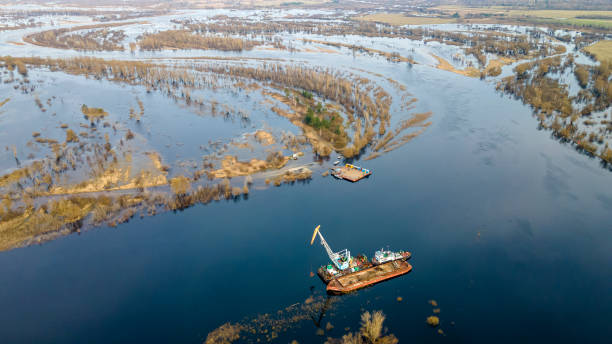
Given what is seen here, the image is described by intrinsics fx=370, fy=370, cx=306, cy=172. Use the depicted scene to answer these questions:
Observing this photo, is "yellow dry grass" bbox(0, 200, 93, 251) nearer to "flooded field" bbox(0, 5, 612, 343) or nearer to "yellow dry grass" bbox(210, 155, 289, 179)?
"flooded field" bbox(0, 5, 612, 343)

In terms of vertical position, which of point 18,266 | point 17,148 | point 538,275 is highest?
point 17,148

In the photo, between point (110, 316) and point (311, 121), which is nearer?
point (110, 316)

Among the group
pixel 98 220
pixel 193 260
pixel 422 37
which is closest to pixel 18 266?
pixel 98 220

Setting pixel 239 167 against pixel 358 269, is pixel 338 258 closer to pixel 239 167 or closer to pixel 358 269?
pixel 358 269

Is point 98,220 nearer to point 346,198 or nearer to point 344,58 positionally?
point 346,198

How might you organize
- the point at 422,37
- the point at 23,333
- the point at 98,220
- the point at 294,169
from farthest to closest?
the point at 422,37 → the point at 294,169 → the point at 98,220 → the point at 23,333

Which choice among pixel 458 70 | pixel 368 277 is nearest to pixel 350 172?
pixel 368 277

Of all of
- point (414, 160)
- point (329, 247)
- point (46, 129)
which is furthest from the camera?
point (46, 129)
